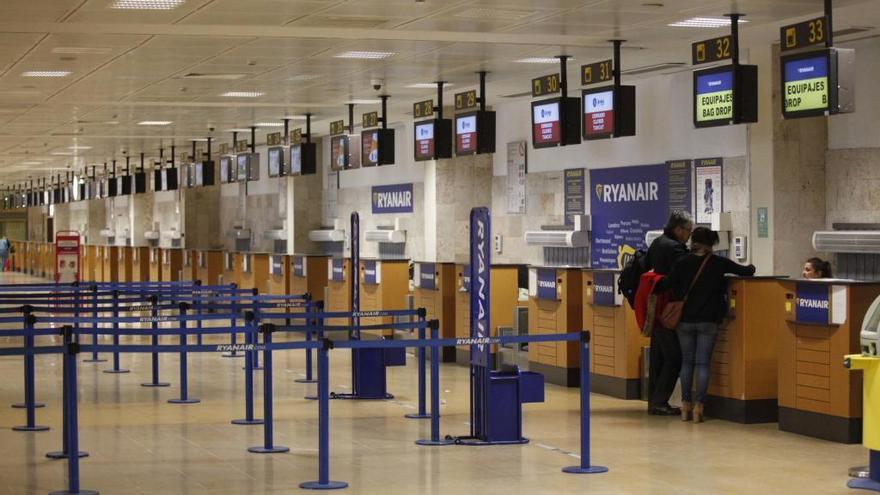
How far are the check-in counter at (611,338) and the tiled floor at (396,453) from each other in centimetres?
27

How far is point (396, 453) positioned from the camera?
998 centimetres

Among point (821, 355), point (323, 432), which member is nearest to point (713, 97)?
point (821, 355)

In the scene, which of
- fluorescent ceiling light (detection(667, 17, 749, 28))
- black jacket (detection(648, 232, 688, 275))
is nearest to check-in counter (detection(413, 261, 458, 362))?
black jacket (detection(648, 232, 688, 275))

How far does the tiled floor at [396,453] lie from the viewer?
8680 mm

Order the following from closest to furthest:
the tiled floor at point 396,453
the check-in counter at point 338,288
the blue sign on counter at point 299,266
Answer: the tiled floor at point 396,453, the check-in counter at point 338,288, the blue sign on counter at point 299,266

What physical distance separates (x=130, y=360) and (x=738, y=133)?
27.4 ft

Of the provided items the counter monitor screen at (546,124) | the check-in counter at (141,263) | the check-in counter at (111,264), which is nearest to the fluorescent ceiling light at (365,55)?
the counter monitor screen at (546,124)

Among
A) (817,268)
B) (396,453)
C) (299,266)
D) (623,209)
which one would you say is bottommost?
(396,453)

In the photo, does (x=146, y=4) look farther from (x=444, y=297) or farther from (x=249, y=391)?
(x=444, y=297)

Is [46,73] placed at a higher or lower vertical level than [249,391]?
higher

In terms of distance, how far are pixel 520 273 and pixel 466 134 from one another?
2.73m

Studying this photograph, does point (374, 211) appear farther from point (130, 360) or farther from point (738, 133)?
point (738, 133)

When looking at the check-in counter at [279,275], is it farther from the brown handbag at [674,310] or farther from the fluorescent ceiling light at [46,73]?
the brown handbag at [674,310]

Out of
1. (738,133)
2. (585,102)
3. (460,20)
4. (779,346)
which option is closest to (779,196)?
(738,133)
